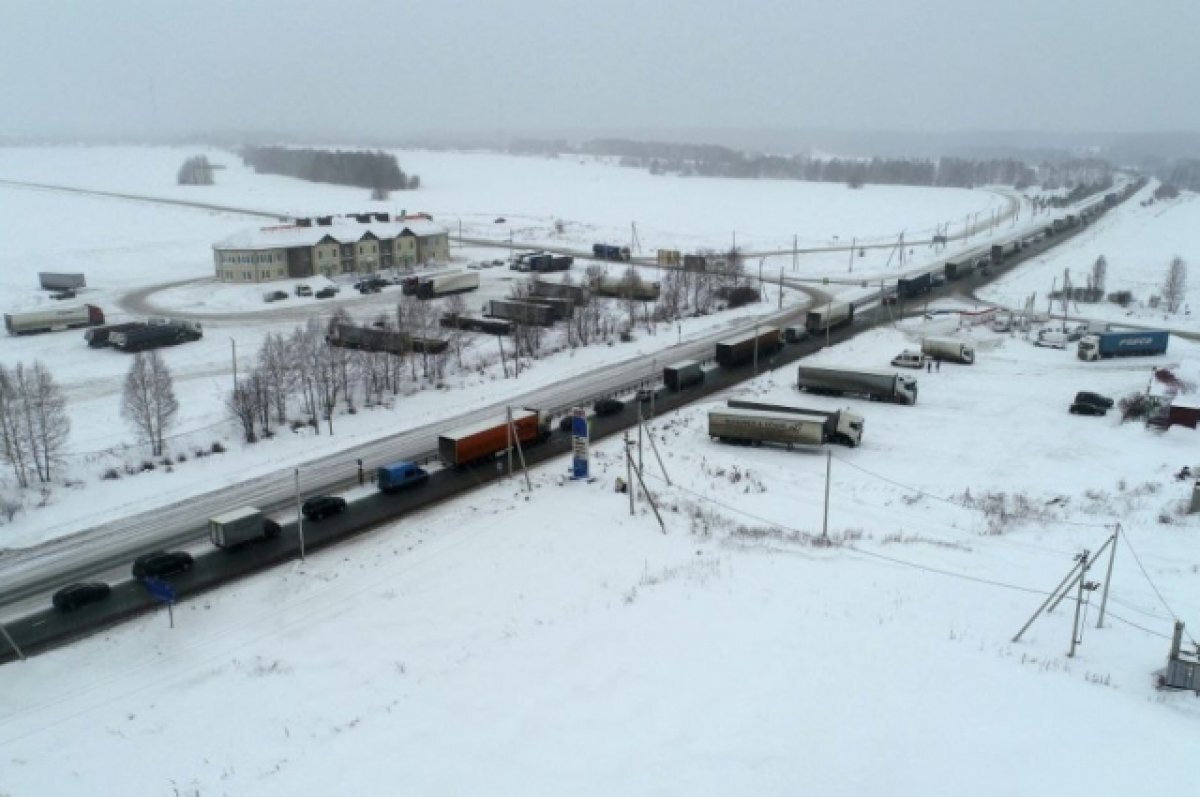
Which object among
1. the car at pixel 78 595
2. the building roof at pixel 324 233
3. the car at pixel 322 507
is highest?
the building roof at pixel 324 233

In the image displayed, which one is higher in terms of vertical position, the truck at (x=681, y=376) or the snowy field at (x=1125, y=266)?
the snowy field at (x=1125, y=266)

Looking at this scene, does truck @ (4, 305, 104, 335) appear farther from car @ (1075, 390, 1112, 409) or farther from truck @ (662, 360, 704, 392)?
car @ (1075, 390, 1112, 409)

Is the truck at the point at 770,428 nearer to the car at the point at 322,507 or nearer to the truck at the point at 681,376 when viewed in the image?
the truck at the point at 681,376

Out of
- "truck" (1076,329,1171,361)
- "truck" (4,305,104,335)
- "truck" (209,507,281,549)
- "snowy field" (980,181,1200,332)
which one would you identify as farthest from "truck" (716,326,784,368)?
"truck" (4,305,104,335)

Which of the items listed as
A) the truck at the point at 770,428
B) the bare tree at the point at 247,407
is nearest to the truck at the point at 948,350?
the truck at the point at 770,428

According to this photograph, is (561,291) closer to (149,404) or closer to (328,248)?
(328,248)

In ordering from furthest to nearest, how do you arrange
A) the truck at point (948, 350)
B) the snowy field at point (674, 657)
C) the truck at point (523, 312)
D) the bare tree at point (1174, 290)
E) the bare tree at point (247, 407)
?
the bare tree at point (1174, 290)
the truck at point (523, 312)
the truck at point (948, 350)
the bare tree at point (247, 407)
the snowy field at point (674, 657)

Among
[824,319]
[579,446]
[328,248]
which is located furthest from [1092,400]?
[328,248]
